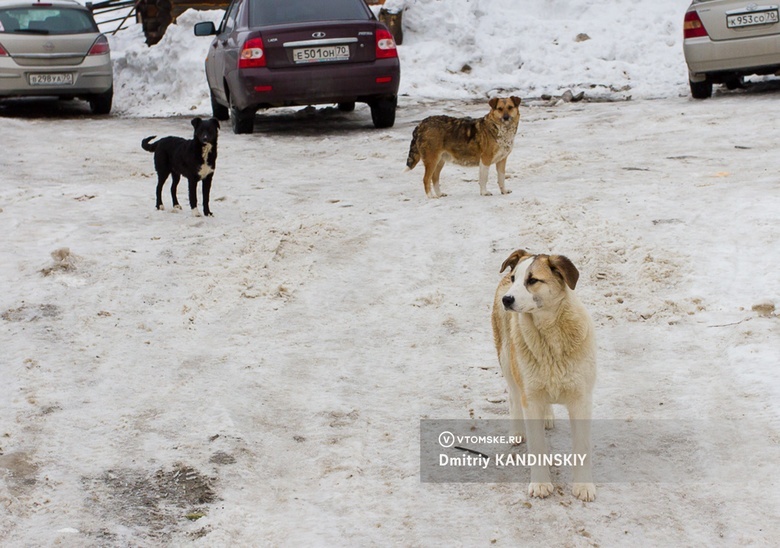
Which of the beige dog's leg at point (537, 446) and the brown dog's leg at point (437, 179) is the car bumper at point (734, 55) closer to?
the brown dog's leg at point (437, 179)

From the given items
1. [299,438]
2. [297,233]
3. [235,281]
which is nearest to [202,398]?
[299,438]

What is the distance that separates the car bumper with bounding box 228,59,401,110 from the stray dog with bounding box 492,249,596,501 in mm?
8697

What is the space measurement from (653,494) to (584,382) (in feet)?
2.05

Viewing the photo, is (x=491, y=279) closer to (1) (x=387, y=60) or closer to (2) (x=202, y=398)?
(2) (x=202, y=398)

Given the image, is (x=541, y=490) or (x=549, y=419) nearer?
(x=541, y=490)

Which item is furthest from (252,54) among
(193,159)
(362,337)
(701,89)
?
(362,337)

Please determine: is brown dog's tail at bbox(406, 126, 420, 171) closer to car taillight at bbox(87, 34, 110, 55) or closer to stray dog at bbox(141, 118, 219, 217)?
stray dog at bbox(141, 118, 219, 217)

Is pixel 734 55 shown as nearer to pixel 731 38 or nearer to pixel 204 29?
pixel 731 38

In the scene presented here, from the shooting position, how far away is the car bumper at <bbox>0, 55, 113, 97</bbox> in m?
15.2

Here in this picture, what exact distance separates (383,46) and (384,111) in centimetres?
89

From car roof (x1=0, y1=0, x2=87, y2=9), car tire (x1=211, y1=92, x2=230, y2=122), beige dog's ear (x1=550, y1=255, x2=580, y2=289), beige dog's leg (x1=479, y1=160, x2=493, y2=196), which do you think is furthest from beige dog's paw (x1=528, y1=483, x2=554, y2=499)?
car roof (x1=0, y1=0, x2=87, y2=9)

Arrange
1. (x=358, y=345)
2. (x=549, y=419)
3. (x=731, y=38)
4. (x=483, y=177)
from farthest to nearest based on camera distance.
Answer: (x=731, y=38), (x=483, y=177), (x=358, y=345), (x=549, y=419)

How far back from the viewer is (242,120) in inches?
537

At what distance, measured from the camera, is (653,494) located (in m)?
4.54
